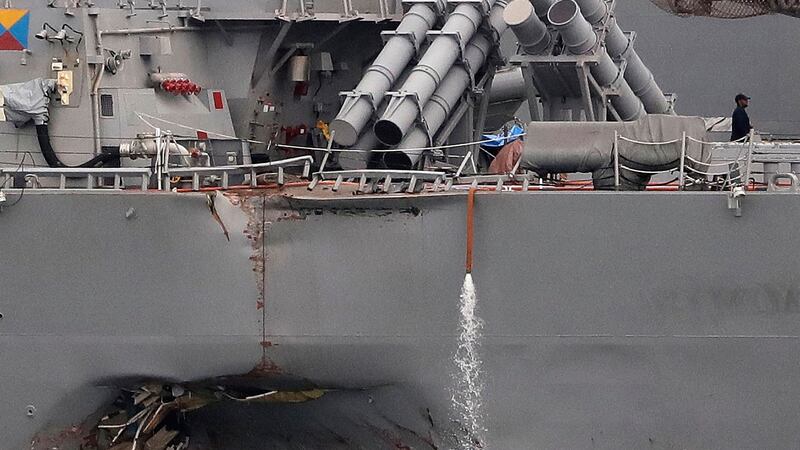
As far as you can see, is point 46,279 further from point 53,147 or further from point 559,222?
point 559,222

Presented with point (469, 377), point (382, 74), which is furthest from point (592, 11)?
point (469, 377)

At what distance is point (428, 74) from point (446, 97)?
47 centimetres

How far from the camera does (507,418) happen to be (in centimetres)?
1144

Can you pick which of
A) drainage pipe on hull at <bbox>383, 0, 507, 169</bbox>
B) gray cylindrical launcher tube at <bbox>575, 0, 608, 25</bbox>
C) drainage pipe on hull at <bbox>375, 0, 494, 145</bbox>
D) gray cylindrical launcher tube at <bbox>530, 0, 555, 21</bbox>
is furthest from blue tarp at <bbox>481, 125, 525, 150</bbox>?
gray cylindrical launcher tube at <bbox>575, 0, 608, 25</bbox>

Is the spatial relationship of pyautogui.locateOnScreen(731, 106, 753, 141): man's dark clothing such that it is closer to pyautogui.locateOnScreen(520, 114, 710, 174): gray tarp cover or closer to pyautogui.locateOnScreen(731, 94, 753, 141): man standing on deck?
pyautogui.locateOnScreen(731, 94, 753, 141): man standing on deck

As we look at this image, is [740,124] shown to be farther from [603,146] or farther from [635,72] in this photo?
[603,146]

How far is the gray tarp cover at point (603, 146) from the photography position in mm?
11445

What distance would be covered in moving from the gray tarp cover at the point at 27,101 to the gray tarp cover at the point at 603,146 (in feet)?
13.9

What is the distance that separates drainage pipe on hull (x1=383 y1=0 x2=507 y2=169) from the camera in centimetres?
1354

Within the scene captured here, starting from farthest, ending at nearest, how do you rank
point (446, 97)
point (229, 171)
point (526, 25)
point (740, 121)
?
point (740, 121) < point (446, 97) < point (526, 25) < point (229, 171)

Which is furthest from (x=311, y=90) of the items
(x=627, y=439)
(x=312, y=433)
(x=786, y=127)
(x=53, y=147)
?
(x=786, y=127)

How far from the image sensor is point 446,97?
14000 mm

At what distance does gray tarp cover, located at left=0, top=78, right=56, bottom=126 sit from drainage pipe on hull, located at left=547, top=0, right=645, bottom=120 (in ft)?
15.2

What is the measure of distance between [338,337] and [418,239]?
1005mm
